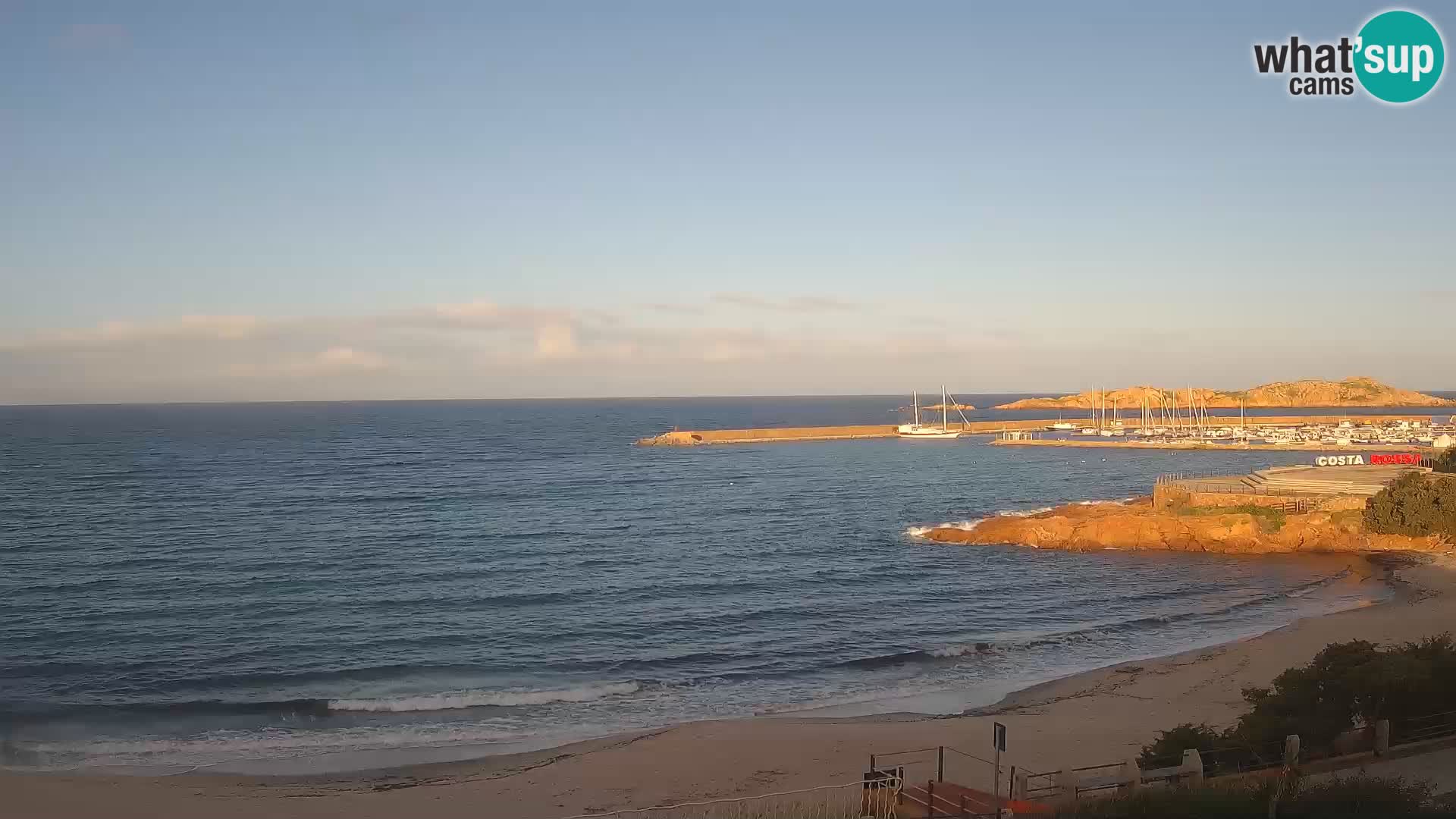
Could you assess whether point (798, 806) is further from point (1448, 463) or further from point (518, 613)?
point (1448, 463)

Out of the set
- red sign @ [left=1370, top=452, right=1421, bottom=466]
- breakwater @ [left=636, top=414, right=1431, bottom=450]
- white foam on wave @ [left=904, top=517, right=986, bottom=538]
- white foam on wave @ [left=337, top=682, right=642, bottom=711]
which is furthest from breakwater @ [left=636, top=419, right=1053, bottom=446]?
white foam on wave @ [left=337, top=682, right=642, bottom=711]

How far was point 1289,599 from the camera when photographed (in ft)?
129

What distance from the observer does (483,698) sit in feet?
89.4

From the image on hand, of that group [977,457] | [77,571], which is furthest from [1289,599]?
[977,457]

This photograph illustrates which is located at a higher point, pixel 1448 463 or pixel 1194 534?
pixel 1448 463

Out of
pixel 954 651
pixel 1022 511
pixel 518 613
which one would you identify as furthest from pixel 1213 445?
pixel 518 613

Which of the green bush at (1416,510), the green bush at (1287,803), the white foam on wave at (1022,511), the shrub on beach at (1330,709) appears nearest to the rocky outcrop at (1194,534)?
the green bush at (1416,510)

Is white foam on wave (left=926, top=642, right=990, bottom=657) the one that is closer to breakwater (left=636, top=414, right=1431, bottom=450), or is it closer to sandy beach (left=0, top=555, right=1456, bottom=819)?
sandy beach (left=0, top=555, right=1456, bottom=819)

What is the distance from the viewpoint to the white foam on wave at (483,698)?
2642 centimetres

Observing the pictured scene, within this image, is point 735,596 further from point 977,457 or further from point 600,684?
point 977,457

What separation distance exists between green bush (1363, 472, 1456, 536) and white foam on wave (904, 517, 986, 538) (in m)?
19.8

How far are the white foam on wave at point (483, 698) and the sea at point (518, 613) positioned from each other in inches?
3.9

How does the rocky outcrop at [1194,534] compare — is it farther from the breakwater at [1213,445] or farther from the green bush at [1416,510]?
the breakwater at [1213,445]

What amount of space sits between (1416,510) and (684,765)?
144ft
